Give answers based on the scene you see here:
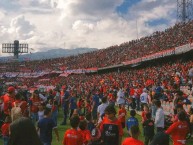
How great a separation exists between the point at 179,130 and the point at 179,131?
0.08ft

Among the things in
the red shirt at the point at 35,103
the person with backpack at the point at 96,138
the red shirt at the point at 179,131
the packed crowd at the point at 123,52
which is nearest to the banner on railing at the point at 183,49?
the packed crowd at the point at 123,52

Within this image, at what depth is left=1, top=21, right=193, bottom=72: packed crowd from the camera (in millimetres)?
42406

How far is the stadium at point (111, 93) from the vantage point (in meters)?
7.48

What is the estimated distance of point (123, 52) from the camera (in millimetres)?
59156

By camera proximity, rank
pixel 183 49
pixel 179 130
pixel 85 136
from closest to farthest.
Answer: pixel 85 136 → pixel 179 130 → pixel 183 49

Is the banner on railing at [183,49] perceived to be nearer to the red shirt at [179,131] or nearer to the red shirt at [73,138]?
the red shirt at [179,131]

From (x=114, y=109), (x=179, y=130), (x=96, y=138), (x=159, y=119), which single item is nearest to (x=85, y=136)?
(x=96, y=138)

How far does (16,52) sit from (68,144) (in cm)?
10073

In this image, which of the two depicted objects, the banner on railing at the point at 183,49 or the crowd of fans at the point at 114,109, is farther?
the banner on railing at the point at 183,49

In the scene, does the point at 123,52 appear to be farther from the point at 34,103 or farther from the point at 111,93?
the point at 34,103

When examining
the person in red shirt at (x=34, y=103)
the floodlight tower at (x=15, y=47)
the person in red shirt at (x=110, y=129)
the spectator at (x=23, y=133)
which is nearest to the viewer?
the spectator at (x=23, y=133)

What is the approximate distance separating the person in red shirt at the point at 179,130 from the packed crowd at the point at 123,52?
26.5 metres

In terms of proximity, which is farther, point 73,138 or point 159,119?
point 159,119

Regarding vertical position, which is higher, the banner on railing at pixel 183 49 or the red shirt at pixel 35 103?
the banner on railing at pixel 183 49
